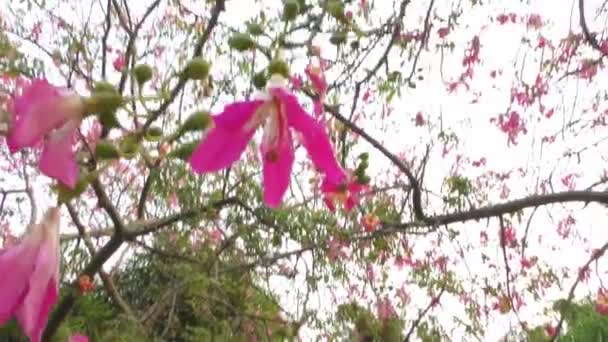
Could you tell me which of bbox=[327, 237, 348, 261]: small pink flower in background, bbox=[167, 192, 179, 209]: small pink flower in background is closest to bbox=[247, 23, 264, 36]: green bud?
bbox=[167, 192, 179, 209]: small pink flower in background

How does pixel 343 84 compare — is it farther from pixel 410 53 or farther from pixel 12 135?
pixel 12 135

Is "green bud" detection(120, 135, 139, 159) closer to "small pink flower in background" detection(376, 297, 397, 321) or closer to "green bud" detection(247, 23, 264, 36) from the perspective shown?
"green bud" detection(247, 23, 264, 36)

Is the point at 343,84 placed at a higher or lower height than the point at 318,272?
higher

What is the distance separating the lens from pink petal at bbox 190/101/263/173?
25.5 inches

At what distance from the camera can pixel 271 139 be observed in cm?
67

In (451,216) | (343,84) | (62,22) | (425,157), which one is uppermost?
(62,22)

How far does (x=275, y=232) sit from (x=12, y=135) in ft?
8.58

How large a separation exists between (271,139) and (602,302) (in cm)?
436

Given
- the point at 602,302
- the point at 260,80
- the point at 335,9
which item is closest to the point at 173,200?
the point at 335,9

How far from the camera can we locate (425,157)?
2.80 m

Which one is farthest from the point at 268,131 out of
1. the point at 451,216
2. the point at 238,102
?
the point at 451,216

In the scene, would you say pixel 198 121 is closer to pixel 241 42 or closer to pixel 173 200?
pixel 241 42

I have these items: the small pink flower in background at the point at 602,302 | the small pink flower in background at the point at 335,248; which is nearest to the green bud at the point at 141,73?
the small pink flower in background at the point at 335,248

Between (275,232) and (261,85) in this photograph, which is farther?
(275,232)
